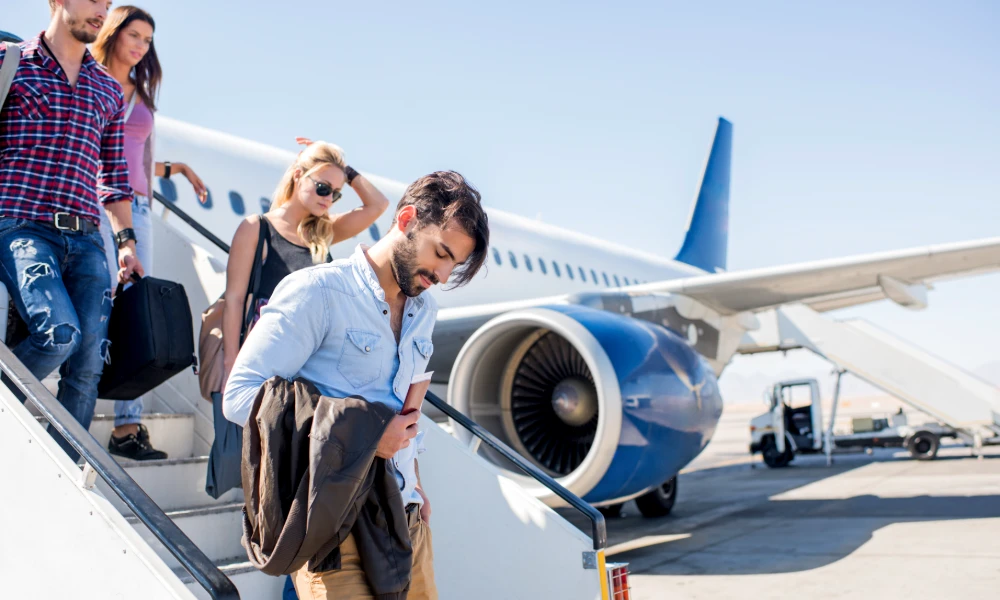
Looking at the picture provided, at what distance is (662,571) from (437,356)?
252 centimetres

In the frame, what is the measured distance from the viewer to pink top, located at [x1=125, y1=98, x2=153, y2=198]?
10.3ft

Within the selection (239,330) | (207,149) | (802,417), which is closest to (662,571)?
(239,330)

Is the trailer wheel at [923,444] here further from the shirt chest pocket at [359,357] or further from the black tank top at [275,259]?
the shirt chest pocket at [359,357]

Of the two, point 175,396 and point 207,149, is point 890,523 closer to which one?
point 175,396

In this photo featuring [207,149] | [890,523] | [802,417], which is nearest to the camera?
[890,523]

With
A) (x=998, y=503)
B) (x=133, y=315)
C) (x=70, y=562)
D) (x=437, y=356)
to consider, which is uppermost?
(x=133, y=315)

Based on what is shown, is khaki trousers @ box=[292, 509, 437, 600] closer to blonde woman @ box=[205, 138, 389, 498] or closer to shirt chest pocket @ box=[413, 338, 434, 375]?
shirt chest pocket @ box=[413, 338, 434, 375]

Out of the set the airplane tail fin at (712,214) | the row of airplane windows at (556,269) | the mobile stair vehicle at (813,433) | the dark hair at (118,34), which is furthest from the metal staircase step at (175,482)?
the airplane tail fin at (712,214)

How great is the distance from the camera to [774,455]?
12555 mm

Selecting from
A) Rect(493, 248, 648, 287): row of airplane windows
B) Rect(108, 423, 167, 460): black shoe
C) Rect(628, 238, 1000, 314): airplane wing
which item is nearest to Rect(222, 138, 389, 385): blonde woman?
Rect(108, 423, 167, 460): black shoe

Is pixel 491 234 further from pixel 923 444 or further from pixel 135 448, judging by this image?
pixel 923 444

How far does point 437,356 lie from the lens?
615 centimetres

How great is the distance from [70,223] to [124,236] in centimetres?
31

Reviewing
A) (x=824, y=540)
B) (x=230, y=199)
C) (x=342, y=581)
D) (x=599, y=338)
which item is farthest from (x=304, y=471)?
(x=230, y=199)
